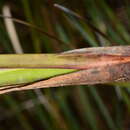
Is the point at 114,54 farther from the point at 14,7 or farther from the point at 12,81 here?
the point at 14,7

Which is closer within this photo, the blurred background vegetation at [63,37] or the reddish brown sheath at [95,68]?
the reddish brown sheath at [95,68]

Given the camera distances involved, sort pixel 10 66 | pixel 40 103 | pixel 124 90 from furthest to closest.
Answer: pixel 40 103 < pixel 124 90 < pixel 10 66

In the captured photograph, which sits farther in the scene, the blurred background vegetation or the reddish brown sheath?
the blurred background vegetation

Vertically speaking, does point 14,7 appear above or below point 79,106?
above

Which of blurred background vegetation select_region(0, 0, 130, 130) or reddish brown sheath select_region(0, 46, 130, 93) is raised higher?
reddish brown sheath select_region(0, 46, 130, 93)

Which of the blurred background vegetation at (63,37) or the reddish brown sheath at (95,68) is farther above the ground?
the reddish brown sheath at (95,68)

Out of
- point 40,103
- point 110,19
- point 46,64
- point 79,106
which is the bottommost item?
point 79,106

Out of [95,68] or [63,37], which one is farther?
[63,37]

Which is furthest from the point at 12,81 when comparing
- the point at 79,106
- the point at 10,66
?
the point at 79,106
